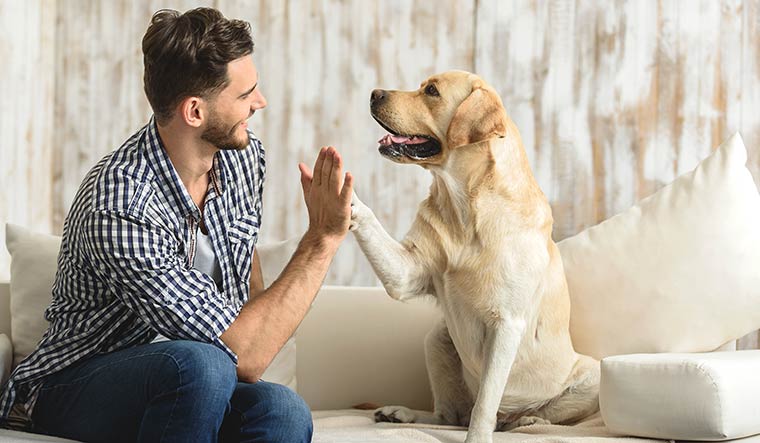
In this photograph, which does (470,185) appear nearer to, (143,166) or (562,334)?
(562,334)

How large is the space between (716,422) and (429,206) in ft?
2.63

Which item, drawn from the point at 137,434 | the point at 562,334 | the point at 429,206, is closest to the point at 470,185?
the point at 429,206

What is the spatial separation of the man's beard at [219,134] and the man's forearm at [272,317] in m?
0.29

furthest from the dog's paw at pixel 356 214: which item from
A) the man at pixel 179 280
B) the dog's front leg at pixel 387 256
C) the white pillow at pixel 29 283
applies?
the white pillow at pixel 29 283

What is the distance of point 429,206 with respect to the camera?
6.82ft

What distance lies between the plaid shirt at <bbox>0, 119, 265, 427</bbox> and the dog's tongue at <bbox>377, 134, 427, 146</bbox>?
1.19 ft

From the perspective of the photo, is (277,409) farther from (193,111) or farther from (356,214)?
(193,111)

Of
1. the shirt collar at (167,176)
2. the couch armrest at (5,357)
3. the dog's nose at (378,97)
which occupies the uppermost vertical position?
the dog's nose at (378,97)

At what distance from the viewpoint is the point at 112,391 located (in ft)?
5.20

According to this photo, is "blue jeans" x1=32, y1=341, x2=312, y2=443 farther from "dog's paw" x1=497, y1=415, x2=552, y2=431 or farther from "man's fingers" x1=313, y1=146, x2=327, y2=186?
"dog's paw" x1=497, y1=415, x2=552, y2=431

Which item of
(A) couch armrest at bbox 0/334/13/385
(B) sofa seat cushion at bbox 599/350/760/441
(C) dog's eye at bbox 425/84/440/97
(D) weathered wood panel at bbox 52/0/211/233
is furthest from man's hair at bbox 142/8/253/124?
(D) weathered wood panel at bbox 52/0/211/233

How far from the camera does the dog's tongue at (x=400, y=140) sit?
201cm

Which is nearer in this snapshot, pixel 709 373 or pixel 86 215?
pixel 86 215

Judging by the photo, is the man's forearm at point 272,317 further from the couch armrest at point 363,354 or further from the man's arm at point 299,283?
the couch armrest at point 363,354
